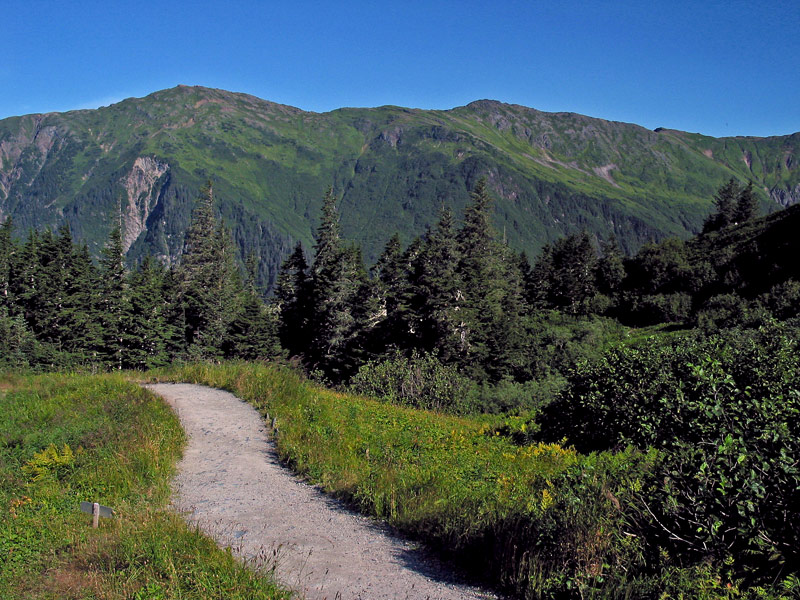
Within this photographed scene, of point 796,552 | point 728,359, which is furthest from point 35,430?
point 728,359

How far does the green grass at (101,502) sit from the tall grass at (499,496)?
2070 millimetres

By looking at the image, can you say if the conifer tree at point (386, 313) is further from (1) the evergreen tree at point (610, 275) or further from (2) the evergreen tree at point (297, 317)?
(1) the evergreen tree at point (610, 275)

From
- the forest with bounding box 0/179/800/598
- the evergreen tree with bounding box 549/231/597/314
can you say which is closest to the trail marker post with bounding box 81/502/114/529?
the forest with bounding box 0/179/800/598

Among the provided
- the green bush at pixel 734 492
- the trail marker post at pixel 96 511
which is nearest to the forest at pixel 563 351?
the green bush at pixel 734 492

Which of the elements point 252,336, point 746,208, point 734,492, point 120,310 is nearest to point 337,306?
point 252,336

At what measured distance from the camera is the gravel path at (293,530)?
545cm

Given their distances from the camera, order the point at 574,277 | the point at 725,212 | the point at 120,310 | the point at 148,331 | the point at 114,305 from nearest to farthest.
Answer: the point at 148,331 → the point at 120,310 → the point at 114,305 → the point at 574,277 → the point at 725,212

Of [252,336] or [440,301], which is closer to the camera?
[440,301]

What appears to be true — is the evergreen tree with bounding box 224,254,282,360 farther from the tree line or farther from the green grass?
the green grass

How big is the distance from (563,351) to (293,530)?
116 ft

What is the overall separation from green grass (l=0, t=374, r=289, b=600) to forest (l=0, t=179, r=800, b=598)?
264cm

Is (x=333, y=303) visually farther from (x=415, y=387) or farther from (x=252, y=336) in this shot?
(x=415, y=387)

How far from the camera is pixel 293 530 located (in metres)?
6.77

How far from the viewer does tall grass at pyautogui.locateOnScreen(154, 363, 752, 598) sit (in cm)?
495
